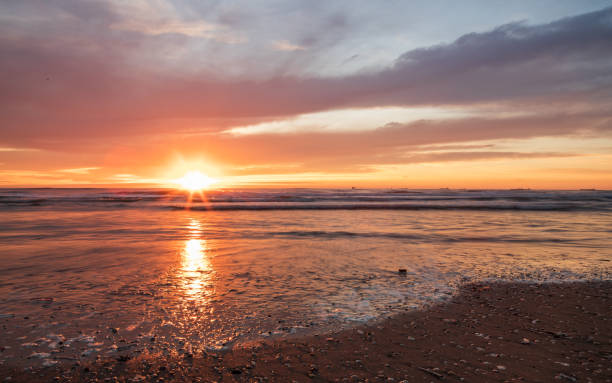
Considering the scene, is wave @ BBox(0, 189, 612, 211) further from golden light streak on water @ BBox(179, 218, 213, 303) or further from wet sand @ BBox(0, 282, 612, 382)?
wet sand @ BBox(0, 282, 612, 382)

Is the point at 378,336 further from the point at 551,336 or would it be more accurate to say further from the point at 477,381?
the point at 551,336

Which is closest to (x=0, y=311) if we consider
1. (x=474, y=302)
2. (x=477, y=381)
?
(x=477, y=381)

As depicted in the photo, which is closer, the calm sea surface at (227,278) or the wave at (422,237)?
the calm sea surface at (227,278)

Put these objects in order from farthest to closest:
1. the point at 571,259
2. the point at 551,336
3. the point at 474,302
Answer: the point at 571,259 → the point at 474,302 → the point at 551,336

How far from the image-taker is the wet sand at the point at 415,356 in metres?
4.55

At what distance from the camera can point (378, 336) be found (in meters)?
5.79

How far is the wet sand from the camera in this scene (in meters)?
4.55

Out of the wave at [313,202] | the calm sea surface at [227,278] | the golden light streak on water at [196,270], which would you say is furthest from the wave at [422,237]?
the wave at [313,202]

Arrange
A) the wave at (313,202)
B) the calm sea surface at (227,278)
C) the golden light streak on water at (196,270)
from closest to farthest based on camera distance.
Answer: the calm sea surface at (227,278), the golden light streak on water at (196,270), the wave at (313,202)

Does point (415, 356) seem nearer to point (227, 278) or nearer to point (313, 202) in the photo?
point (227, 278)

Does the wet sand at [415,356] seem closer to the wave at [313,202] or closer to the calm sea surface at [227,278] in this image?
the calm sea surface at [227,278]

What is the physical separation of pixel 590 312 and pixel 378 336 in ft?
15.0

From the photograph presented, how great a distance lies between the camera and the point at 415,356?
5.11m

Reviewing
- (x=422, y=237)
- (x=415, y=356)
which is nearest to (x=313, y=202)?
(x=422, y=237)
